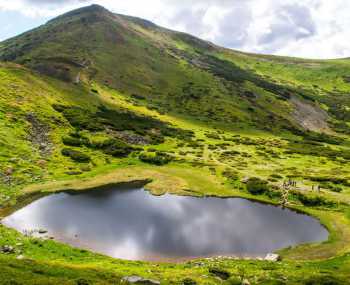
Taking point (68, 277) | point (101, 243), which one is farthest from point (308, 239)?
point (68, 277)

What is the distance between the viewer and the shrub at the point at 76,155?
258 feet

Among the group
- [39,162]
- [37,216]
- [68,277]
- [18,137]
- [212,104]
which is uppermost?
[212,104]

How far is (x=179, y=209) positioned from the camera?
57.9 metres

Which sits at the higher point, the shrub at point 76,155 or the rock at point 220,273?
the shrub at point 76,155

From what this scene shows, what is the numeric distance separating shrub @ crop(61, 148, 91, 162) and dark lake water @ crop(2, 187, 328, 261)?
15.8 meters

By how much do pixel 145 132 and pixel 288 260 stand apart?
76.3m

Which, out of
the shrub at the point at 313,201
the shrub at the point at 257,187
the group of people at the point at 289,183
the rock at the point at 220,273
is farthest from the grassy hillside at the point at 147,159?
the group of people at the point at 289,183

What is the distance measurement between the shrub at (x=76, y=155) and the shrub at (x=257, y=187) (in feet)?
109

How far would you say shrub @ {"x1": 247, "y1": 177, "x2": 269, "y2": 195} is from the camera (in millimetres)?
68688

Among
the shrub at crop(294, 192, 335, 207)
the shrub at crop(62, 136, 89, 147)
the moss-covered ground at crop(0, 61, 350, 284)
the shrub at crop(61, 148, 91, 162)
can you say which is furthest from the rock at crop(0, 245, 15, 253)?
the shrub at crop(62, 136, 89, 147)

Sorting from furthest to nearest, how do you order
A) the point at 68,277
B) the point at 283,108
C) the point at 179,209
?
the point at 283,108, the point at 179,209, the point at 68,277

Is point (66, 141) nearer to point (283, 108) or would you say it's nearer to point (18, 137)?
point (18, 137)

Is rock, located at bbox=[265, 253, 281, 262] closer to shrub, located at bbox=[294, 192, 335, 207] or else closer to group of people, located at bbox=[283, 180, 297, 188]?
shrub, located at bbox=[294, 192, 335, 207]

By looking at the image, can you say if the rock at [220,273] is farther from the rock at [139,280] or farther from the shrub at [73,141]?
the shrub at [73,141]
